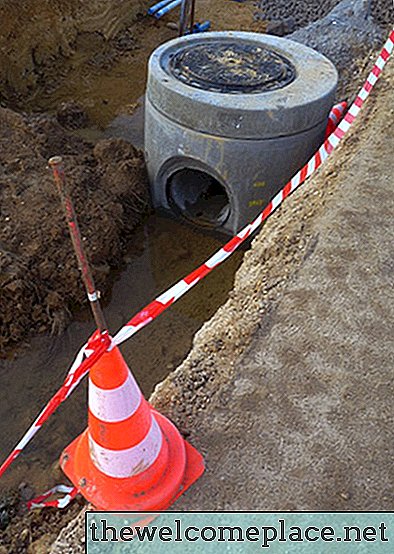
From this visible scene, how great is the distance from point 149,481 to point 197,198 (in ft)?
14.5

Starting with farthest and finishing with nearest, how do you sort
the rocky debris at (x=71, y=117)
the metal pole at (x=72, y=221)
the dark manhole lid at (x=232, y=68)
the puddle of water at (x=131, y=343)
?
the rocky debris at (x=71, y=117) → the dark manhole lid at (x=232, y=68) → the puddle of water at (x=131, y=343) → the metal pole at (x=72, y=221)

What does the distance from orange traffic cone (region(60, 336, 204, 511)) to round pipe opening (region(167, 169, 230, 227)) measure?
3.59m

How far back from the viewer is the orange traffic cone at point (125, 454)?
2316mm

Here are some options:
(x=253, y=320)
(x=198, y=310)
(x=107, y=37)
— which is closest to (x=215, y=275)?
(x=198, y=310)

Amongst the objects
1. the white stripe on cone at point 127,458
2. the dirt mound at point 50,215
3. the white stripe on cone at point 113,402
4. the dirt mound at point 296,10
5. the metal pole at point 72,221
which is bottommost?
the dirt mound at point 296,10

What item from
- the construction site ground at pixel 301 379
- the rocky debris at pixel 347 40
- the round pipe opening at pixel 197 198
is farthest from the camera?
the rocky debris at pixel 347 40

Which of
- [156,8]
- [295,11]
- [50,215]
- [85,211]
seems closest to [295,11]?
[295,11]

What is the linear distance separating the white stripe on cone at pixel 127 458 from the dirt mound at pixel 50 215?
2520mm

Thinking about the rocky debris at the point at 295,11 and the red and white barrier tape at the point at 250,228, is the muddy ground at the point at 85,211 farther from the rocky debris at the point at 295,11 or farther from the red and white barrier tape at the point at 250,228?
the rocky debris at the point at 295,11

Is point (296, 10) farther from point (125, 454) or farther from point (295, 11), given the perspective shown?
point (125, 454)

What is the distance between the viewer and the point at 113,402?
A: 7.57 ft

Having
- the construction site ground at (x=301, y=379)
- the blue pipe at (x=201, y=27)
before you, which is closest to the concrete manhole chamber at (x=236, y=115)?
the construction site ground at (x=301, y=379)

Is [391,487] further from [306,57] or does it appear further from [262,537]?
[306,57]

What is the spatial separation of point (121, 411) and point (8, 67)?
22.8 ft
